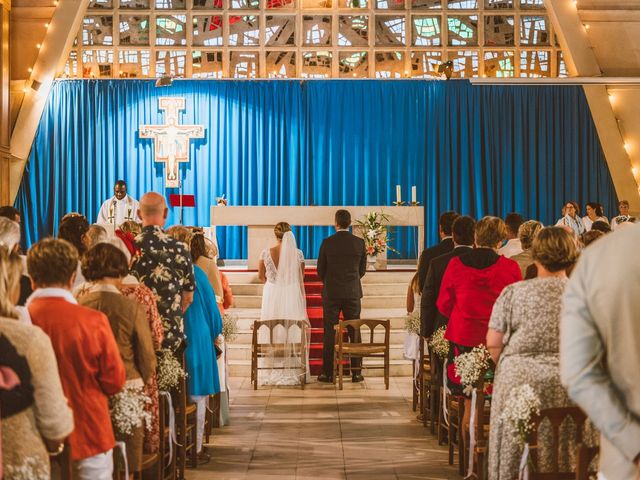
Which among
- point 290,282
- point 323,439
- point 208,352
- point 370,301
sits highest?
point 290,282

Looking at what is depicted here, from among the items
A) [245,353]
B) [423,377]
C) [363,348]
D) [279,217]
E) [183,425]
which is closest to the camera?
[183,425]

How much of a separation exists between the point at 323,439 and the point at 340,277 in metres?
2.74

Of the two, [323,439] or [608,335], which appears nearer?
[608,335]

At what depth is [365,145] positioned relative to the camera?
17344mm

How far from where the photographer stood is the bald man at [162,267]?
5195 mm

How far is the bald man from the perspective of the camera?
17.0 feet

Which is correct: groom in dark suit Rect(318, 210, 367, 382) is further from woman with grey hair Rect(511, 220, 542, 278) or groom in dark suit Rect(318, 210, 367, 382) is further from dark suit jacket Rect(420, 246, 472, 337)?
woman with grey hair Rect(511, 220, 542, 278)

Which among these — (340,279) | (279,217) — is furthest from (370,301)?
(279,217)

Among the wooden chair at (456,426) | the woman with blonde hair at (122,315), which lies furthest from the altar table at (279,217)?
the woman with blonde hair at (122,315)

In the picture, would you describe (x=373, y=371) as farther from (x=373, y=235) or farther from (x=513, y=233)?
(x=373, y=235)

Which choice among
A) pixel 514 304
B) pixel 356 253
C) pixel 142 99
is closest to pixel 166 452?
pixel 514 304

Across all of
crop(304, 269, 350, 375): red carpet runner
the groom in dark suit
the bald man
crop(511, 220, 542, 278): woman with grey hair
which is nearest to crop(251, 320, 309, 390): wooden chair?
the groom in dark suit

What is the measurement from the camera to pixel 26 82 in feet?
54.2

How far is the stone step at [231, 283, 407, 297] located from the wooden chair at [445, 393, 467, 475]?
5778mm
